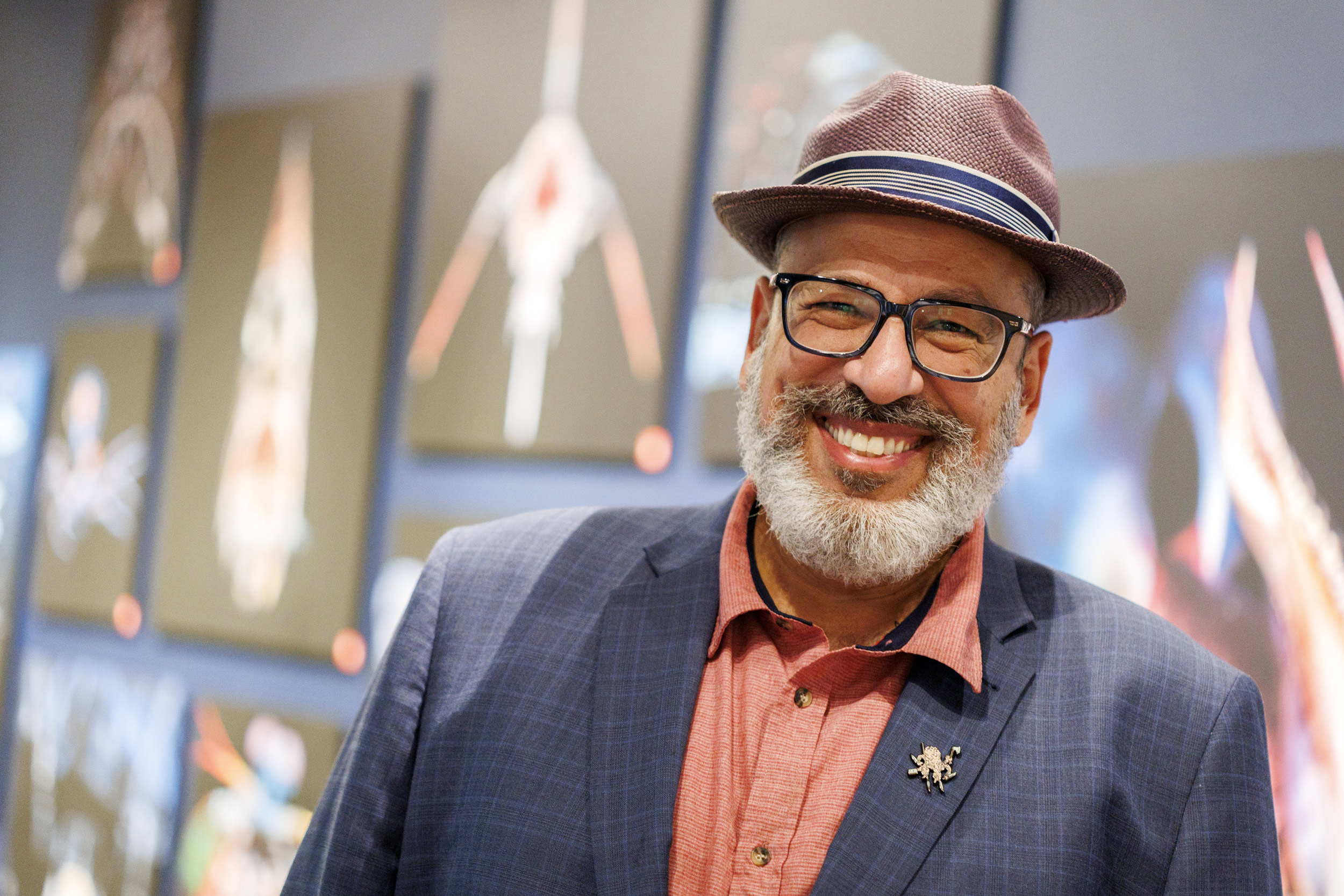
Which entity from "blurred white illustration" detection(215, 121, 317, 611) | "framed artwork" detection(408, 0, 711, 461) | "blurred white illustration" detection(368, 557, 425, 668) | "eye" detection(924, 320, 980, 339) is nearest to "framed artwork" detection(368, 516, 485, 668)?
"blurred white illustration" detection(368, 557, 425, 668)

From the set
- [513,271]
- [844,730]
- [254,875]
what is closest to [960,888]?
[844,730]

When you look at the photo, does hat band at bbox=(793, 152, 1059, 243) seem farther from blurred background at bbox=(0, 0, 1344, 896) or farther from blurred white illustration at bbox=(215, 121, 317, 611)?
blurred white illustration at bbox=(215, 121, 317, 611)

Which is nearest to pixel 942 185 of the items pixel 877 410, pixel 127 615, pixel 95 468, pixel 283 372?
pixel 877 410

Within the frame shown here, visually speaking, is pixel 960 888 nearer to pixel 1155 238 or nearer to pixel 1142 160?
pixel 1155 238

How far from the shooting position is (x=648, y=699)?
4.24 feet

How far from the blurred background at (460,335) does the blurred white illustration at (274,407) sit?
0.04 ft

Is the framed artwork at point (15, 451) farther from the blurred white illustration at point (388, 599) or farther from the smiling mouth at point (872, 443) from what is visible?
the smiling mouth at point (872, 443)

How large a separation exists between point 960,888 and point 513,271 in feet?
5.38

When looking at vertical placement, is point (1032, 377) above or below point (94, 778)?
above

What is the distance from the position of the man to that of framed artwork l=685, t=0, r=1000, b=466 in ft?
2.16

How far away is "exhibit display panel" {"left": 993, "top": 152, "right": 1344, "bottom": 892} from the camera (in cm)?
158

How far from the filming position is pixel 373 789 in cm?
132

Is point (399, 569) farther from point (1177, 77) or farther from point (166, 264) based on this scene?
point (1177, 77)

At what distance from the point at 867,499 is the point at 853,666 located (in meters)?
0.20
